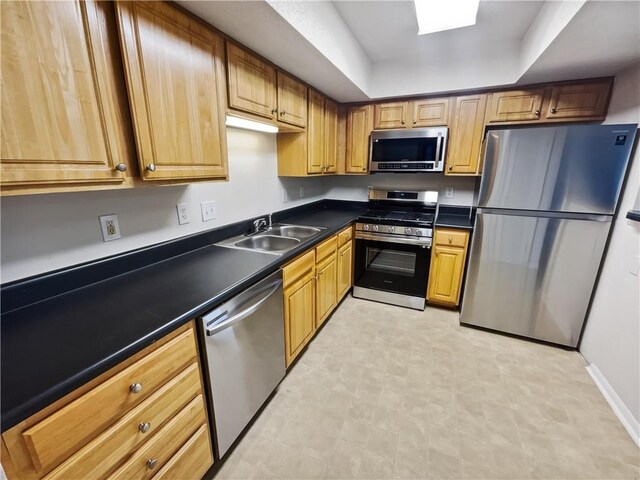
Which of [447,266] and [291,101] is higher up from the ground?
[291,101]

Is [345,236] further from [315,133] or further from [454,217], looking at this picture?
[454,217]

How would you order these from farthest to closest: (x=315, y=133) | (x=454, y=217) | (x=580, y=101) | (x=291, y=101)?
(x=454, y=217) → (x=315, y=133) → (x=580, y=101) → (x=291, y=101)

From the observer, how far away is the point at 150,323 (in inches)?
35.8

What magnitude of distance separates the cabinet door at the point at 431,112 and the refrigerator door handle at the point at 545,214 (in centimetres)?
99

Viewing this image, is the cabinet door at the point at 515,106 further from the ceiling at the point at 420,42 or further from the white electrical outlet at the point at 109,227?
the white electrical outlet at the point at 109,227

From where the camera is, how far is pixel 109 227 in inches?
48.2

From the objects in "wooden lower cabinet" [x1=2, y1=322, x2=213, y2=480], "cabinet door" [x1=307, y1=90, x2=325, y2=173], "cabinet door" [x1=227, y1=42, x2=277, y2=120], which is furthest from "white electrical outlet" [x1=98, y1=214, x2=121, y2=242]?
"cabinet door" [x1=307, y1=90, x2=325, y2=173]

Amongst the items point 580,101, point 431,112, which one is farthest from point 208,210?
point 580,101

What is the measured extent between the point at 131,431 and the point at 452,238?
2.54m

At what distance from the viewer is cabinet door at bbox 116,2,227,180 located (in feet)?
3.24

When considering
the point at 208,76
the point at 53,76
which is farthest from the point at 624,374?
the point at 53,76

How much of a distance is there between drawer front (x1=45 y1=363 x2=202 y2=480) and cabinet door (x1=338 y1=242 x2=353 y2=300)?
1657 mm

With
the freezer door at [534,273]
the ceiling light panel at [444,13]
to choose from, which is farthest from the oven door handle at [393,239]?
the ceiling light panel at [444,13]

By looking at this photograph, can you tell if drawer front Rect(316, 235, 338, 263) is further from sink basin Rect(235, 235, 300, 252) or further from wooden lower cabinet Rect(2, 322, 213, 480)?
wooden lower cabinet Rect(2, 322, 213, 480)
